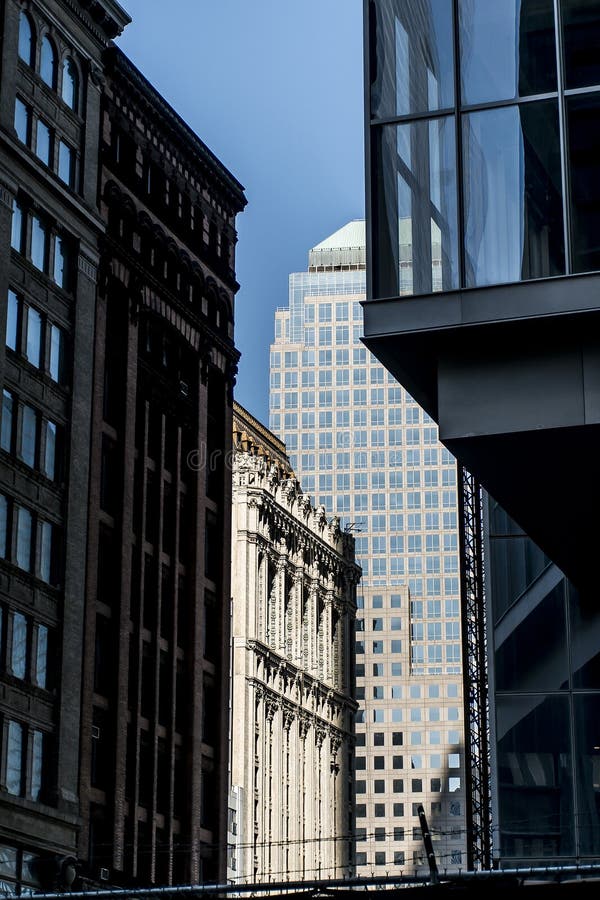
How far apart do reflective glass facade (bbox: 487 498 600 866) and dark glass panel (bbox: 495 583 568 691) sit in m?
0.02

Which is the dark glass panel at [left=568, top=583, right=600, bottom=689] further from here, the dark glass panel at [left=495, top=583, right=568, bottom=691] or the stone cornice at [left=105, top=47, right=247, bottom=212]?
the stone cornice at [left=105, top=47, right=247, bottom=212]

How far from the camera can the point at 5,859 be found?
57938 mm

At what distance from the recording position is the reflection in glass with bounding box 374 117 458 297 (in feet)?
71.4

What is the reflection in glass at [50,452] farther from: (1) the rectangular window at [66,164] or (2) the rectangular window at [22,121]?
(2) the rectangular window at [22,121]

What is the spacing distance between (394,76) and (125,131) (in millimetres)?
60967

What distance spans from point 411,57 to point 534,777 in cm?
1254

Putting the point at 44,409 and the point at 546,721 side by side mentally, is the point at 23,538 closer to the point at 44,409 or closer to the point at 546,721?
the point at 44,409

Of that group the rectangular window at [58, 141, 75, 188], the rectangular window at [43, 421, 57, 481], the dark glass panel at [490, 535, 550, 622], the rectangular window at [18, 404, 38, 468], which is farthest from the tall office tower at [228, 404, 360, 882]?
the dark glass panel at [490, 535, 550, 622]

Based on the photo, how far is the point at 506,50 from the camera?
22094 millimetres

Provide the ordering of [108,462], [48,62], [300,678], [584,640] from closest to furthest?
[584,640] → [48,62] → [108,462] → [300,678]

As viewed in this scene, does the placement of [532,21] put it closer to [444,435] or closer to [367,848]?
[444,435]

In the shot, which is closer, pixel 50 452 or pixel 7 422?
pixel 7 422

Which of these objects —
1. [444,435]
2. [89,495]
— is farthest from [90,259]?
[444,435]

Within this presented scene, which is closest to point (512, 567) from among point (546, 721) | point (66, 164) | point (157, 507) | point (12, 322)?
point (546, 721)
